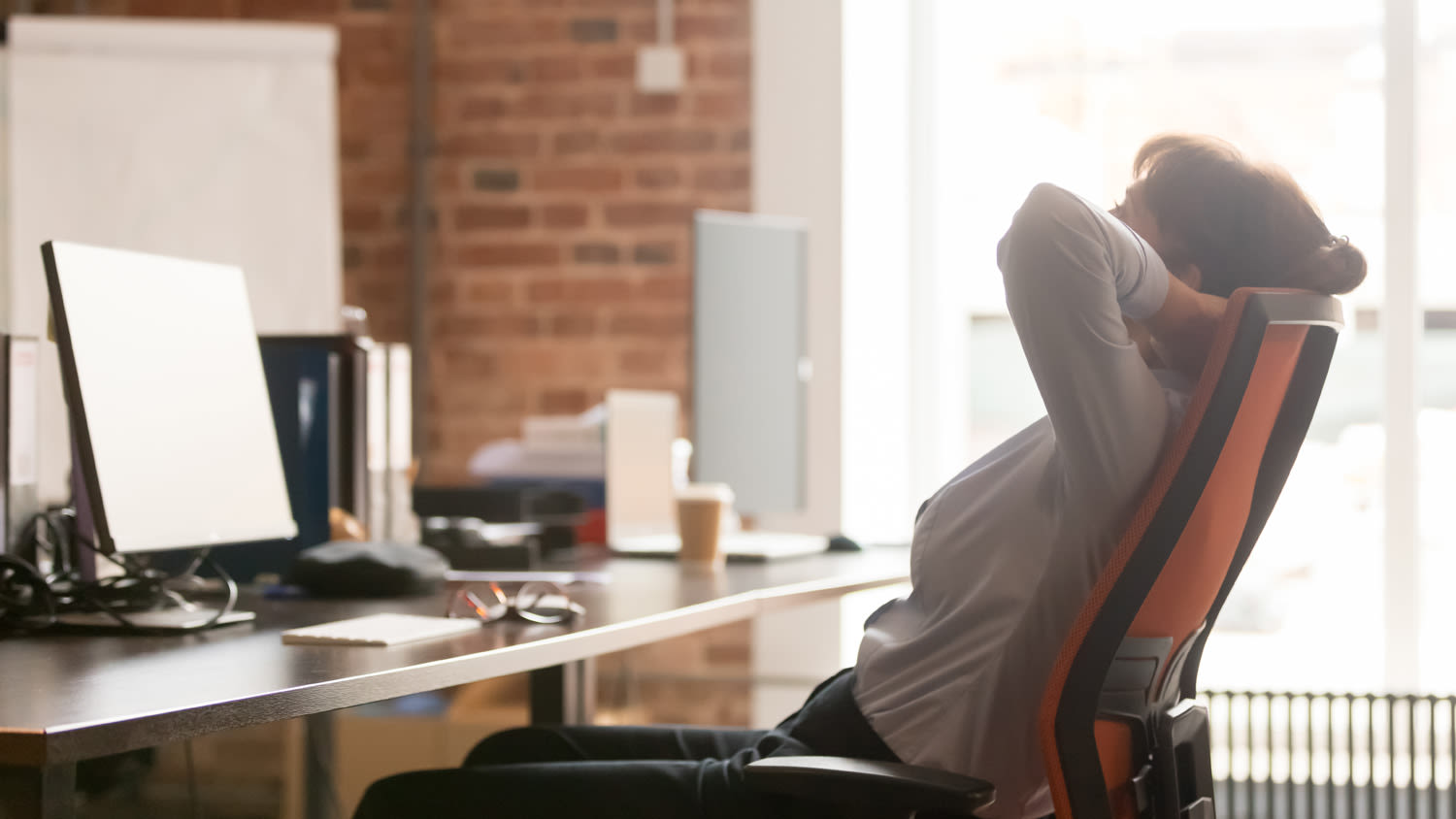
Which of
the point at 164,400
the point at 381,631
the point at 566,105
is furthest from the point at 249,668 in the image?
the point at 566,105

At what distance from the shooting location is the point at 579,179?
3.39m

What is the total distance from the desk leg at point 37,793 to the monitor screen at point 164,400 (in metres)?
0.44

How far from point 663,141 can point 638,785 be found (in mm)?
2241

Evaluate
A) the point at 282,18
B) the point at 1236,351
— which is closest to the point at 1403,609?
the point at 1236,351

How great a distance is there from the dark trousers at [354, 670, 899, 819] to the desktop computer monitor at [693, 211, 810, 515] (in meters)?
0.90

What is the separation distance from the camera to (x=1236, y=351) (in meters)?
1.11

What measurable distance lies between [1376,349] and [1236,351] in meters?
2.32

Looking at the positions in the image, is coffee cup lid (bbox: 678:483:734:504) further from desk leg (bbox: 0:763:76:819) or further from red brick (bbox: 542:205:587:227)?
red brick (bbox: 542:205:587:227)

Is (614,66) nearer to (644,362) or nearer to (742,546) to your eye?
(644,362)

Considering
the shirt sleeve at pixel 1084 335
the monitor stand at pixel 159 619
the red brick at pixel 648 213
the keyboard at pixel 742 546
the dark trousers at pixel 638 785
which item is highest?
the red brick at pixel 648 213

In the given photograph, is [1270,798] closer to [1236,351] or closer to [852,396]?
[852,396]

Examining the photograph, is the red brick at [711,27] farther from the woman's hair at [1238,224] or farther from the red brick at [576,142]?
the woman's hair at [1238,224]

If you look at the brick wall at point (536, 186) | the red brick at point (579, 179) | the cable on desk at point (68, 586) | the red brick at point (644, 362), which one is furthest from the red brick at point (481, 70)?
the cable on desk at point (68, 586)

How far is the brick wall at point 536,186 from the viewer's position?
3.33 m
